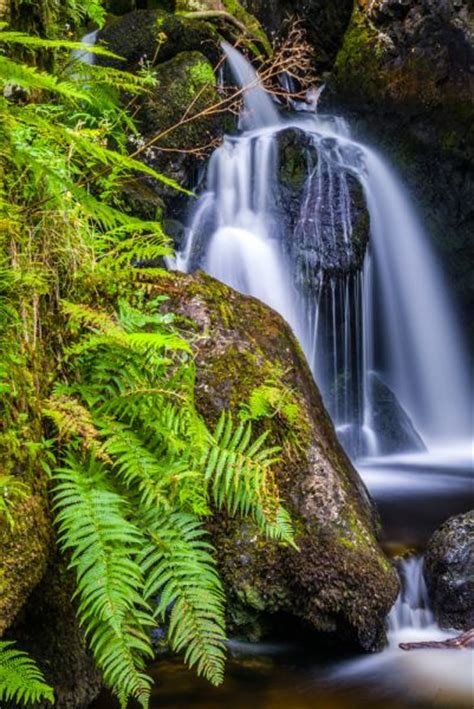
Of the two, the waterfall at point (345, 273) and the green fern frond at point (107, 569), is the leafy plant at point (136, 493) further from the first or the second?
the waterfall at point (345, 273)

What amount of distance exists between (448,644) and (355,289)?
713 centimetres

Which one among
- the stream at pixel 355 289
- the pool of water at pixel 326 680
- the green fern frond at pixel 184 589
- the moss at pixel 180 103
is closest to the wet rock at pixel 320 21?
the stream at pixel 355 289

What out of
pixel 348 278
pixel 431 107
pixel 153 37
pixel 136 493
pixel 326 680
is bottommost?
pixel 326 680

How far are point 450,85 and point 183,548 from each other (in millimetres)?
11590

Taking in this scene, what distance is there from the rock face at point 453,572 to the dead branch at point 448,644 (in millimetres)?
165

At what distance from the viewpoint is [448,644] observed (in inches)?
163

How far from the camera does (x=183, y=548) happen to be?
2.57m

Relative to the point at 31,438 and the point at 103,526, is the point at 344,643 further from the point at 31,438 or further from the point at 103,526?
the point at 31,438

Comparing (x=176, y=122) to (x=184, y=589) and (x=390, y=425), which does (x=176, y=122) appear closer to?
(x=390, y=425)

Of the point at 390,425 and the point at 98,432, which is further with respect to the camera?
the point at 390,425

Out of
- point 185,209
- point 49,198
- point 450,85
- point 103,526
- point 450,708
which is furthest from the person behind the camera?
point 450,85

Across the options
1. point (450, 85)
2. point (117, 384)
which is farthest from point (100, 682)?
point (450, 85)

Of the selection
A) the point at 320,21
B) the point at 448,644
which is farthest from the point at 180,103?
the point at 448,644

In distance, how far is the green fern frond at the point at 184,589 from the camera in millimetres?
Result: 2420
